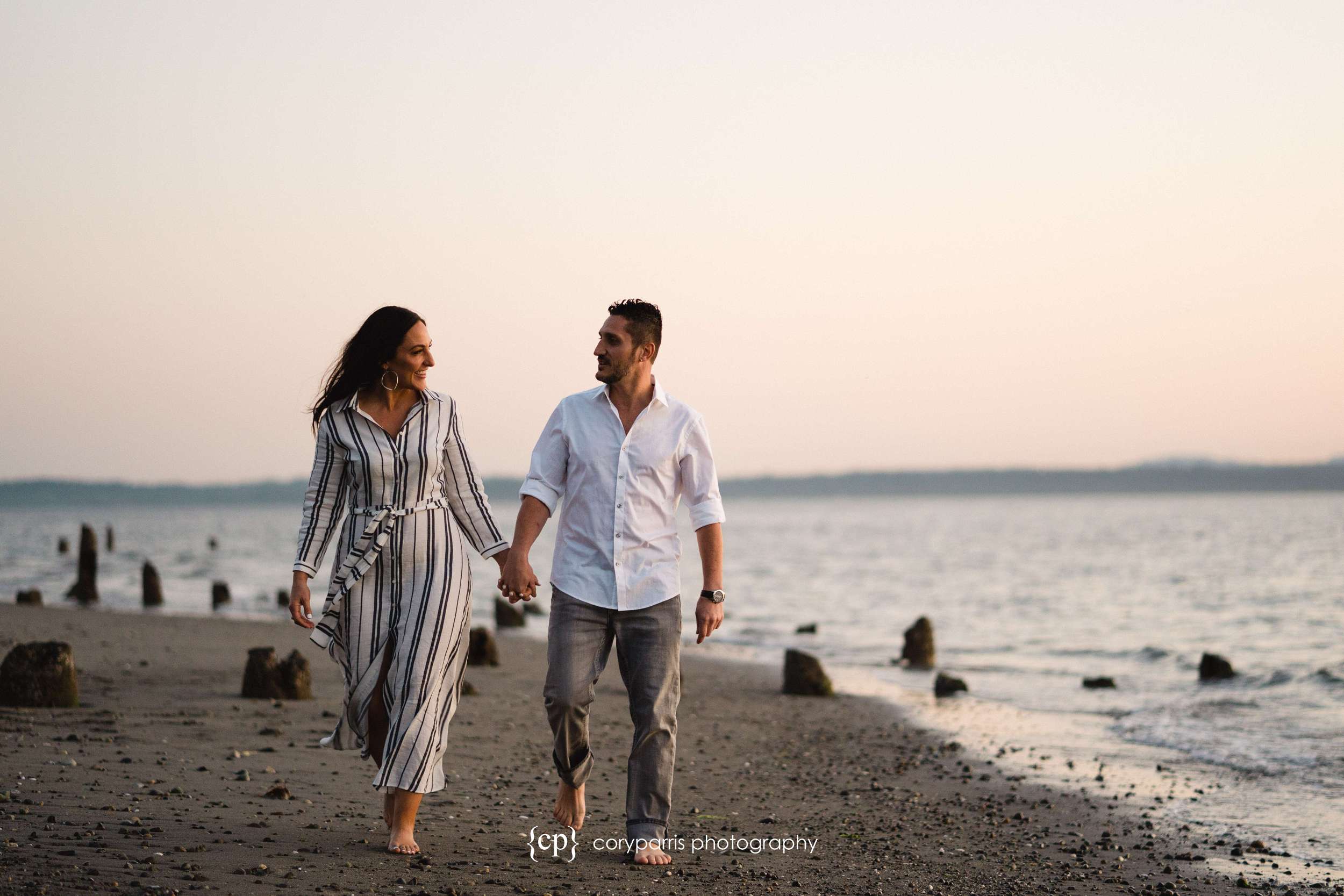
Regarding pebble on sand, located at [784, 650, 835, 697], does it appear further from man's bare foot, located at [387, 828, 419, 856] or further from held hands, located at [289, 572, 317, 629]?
held hands, located at [289, 572, 317, 629]

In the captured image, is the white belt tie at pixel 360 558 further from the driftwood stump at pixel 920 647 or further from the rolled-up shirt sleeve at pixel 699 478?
the driftwood stump at pixel 920 647

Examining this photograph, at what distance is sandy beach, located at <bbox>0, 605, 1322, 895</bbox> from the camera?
196 inches

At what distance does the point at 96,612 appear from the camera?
75.9ft

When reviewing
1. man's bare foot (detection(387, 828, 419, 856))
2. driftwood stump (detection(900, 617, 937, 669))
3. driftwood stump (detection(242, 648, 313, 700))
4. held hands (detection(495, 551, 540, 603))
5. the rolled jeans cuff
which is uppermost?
held hands (detection(495, 551, 540, 603))

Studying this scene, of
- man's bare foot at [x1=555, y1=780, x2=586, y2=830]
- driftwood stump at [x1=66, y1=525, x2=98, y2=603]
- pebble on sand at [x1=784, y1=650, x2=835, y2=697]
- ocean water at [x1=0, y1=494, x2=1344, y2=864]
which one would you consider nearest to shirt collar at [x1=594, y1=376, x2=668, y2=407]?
man's bare foot at [x1=555, y1=780, x2=586, y2=830]

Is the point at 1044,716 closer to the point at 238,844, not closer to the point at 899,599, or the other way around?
the point at 238,844

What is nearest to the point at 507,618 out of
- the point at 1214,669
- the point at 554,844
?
the point at 1214,669

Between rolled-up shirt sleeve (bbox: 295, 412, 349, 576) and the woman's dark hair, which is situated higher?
the woman's dark hair

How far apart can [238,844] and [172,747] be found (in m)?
2.83

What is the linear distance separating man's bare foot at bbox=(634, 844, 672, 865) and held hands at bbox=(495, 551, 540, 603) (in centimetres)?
123

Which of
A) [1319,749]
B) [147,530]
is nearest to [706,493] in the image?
[1319,749]

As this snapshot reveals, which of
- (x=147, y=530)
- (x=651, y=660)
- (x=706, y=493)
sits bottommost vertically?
(x=147, y=530)

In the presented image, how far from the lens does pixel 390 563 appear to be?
521cm

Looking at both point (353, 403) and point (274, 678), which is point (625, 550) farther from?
point (274, 678)
